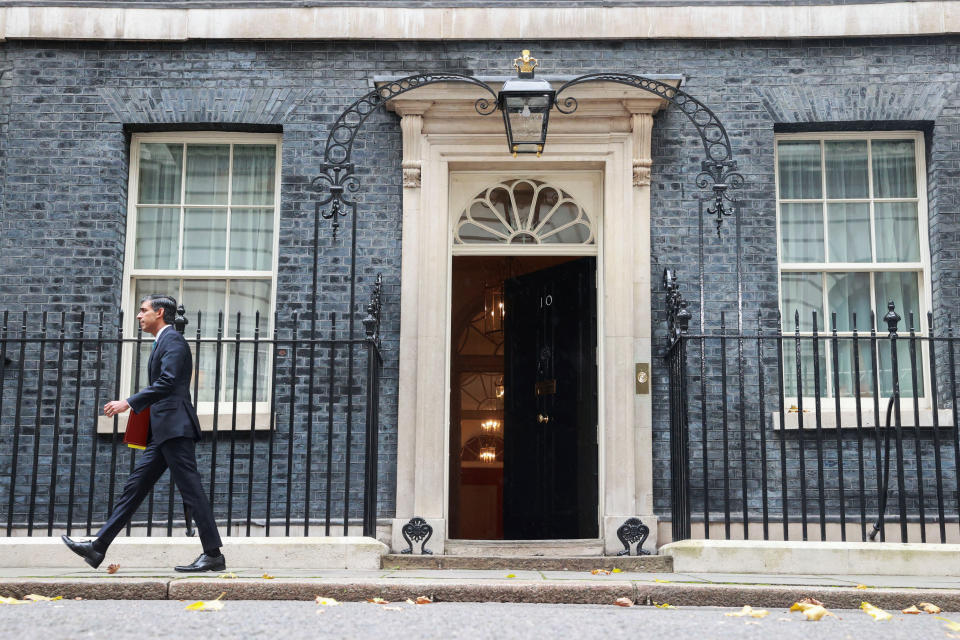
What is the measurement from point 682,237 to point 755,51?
1624mm

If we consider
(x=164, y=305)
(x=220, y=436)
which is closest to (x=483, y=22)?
(x=164, y=305)

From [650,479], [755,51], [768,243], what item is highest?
[755,51]

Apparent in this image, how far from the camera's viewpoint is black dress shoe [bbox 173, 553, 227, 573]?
20.5 ft

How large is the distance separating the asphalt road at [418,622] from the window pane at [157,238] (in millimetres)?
3627

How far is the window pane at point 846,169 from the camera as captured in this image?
8.66 metres

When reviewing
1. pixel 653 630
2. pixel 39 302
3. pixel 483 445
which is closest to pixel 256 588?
pixel 653 630

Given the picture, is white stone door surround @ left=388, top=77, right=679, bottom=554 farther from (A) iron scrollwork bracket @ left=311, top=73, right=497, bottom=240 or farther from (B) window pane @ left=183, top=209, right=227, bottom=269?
(B) window pane @ left=183, top=209, right=227, bottom=269

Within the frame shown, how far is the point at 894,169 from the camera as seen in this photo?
867 centimetres

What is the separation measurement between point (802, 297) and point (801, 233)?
0.52 m

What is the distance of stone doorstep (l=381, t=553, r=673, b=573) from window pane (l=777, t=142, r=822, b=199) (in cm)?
329

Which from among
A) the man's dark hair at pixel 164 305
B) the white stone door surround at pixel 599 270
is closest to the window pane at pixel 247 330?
the white stone door surround at pixel 599 270

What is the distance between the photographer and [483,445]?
14.7 metres

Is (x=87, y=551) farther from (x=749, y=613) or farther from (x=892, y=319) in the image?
(x=892, y=319)

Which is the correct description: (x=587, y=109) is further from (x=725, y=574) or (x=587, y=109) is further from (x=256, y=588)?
(x=256, y=588)
